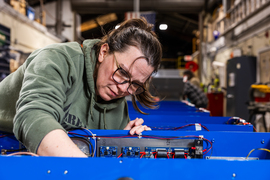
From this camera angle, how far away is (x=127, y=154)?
0.91m

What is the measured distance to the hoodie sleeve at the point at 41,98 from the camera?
623 mm

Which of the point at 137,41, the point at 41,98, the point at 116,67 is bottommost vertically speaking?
the point at 41,98

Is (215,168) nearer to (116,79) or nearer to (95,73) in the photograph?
(116,79)

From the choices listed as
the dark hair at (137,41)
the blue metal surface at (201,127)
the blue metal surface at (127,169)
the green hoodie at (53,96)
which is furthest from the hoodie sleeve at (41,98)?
the blue metal surface at (201,127)

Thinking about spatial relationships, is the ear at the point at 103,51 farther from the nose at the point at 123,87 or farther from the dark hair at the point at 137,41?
the nose at the point at 123,87

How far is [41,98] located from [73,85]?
0.21m

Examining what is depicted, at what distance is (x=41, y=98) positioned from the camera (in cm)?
68

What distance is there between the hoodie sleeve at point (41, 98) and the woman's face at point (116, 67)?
0.17 metres

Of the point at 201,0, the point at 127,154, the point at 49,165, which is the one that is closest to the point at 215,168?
the point at 49,165

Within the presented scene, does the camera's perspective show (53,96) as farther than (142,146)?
No

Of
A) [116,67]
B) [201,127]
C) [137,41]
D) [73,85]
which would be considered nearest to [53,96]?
[73,85]

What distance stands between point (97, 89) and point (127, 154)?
11.7 inches

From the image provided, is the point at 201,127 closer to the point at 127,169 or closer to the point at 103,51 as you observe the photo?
the point at 103,51

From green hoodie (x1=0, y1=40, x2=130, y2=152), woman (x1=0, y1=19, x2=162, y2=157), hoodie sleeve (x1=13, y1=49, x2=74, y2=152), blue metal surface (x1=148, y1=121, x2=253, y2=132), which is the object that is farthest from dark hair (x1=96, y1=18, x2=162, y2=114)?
blue metal surface (x1=148, y1=121, x2=253, y2=132)
